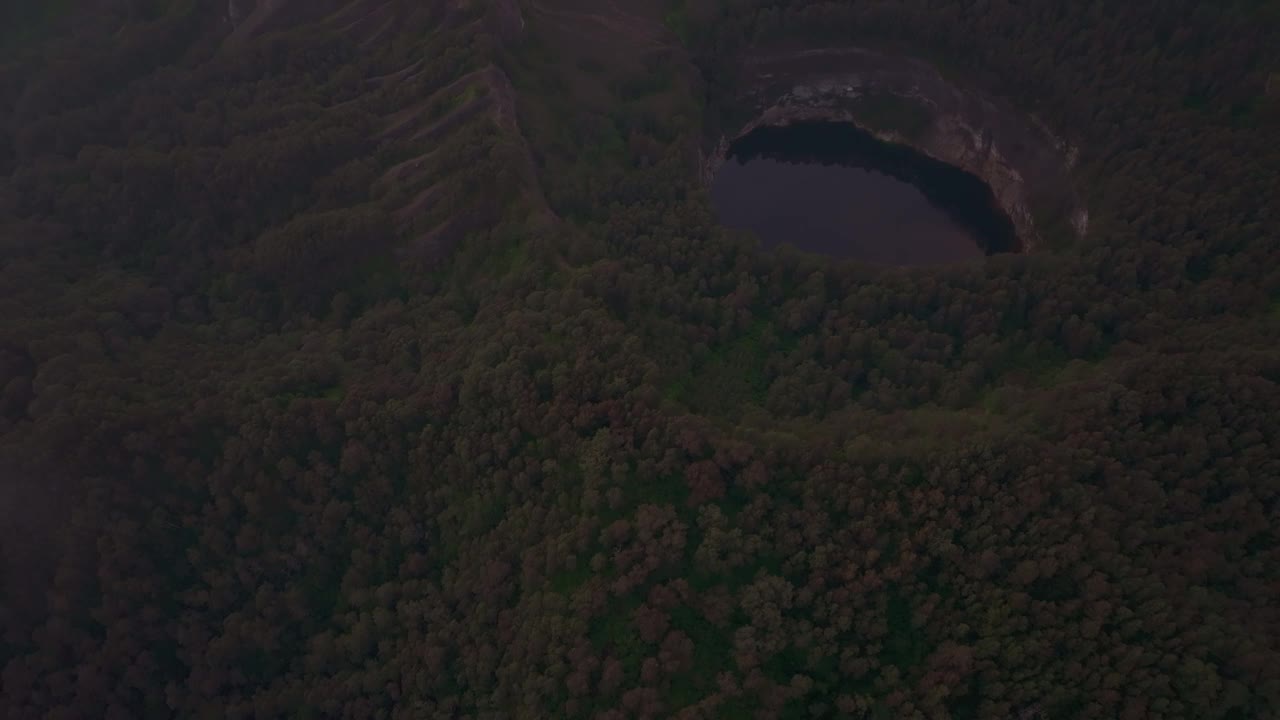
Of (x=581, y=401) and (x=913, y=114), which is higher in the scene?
(x=913, y=114)

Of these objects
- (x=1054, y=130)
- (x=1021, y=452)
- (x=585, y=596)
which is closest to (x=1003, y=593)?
Result: (x=1021, y=452)

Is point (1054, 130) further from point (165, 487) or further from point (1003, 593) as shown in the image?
point (165, 487)

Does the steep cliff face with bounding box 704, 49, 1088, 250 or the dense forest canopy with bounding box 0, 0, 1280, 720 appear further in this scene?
the steep cliff face with bounding box 704, 49, 1088, 250

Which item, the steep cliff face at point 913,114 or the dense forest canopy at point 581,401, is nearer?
the dense forest canopy at point 581,401

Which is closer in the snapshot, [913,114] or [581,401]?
[581,401]
